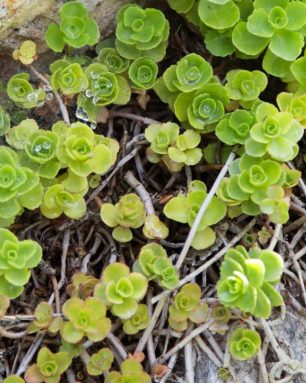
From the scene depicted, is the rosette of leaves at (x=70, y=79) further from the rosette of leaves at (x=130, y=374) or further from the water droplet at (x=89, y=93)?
the rosette of leaves at (x=130, y=374)

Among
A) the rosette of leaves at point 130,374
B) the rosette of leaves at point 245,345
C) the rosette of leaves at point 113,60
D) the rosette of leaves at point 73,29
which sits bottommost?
the rosette of leaves at point 245,345

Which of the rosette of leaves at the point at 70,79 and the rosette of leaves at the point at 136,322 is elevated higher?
the rosette of leaves at the point at 70,79

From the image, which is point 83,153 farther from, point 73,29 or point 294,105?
point 294,105

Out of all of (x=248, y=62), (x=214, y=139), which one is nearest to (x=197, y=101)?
(x=214, y=139)

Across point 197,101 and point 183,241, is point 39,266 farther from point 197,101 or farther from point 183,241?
point 197,101

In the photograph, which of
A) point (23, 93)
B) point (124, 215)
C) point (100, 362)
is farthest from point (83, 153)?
point (100, 362)

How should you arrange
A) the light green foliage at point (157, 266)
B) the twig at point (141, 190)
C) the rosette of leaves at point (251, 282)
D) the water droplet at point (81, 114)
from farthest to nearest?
1. the water droplet at point (81, 114)
2. the twig at point (141, 190)
3. the light green foliage at point (157, 266)
4. the rosette of leaves at point (251, 282)

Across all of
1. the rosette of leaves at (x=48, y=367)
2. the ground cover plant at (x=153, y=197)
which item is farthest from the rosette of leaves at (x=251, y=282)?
the rosette of leaves at (x=48, y=367)
